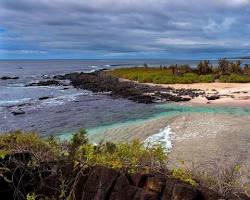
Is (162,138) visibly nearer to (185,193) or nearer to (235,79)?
(185,193)

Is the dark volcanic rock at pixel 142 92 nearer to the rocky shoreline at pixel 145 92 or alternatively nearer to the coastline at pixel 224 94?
the rocky shoreline at pixel 145 92

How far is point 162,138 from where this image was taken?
20641 mm

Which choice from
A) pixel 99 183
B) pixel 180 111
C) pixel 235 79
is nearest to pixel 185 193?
pixel 99 183

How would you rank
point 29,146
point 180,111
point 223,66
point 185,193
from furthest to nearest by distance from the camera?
1. point 223,66
2. point 180,111
3. point 29,146
4. point 185,193

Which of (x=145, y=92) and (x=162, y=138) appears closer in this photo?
(x=162, y=138)

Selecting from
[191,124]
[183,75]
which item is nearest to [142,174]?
[191,124]

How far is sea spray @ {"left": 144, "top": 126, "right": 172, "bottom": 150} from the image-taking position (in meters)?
19.2

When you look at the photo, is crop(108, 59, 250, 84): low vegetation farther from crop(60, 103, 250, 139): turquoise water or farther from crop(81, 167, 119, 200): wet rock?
crop(81, 167, 119, 200): wet rock

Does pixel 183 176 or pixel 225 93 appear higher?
pixel 183 176

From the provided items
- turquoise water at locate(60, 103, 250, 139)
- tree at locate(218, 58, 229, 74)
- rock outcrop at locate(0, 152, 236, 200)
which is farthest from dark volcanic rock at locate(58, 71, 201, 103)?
rock outcrop at locate(0, 152, 236, 200)

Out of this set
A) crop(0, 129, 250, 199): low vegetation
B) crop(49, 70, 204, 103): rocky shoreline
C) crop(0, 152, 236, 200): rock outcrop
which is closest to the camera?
crop(0, 152, 236, 200): rock outcrop

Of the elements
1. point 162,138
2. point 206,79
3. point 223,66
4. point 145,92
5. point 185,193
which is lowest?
point 145,92

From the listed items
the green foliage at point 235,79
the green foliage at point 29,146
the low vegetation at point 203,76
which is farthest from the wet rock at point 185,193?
the low vegetation at point 203,76

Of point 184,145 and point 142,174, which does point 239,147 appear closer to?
point 184,145
